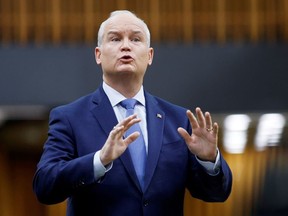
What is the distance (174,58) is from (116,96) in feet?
14.8

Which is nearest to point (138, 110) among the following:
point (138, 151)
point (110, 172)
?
point (138, 151)

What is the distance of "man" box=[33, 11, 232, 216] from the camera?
9.85ft

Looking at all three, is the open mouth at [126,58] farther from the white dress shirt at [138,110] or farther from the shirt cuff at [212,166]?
the shirt cuff at [212,166]

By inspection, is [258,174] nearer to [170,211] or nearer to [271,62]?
[271,62]

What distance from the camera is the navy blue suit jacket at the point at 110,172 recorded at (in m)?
3.01

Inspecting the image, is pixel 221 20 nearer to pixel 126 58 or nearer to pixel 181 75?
pixel 181 75

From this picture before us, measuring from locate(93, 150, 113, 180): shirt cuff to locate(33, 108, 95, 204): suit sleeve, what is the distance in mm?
13

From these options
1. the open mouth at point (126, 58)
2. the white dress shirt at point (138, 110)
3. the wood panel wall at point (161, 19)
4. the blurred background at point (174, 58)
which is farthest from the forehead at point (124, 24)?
the wood panel wall at point (161, 19)

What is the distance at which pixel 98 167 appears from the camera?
2.97 m

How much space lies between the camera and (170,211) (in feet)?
Result: 10.4

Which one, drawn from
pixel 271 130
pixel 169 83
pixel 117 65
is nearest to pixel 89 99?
pixel 117 65

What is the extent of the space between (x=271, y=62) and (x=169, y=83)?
95 cm

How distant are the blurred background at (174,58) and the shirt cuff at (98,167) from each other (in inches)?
184

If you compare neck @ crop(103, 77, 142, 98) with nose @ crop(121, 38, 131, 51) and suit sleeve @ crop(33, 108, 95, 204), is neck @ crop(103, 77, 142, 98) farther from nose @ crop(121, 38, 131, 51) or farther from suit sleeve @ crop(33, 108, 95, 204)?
suit sleeve @ crop(33, 108, 95, 204)
